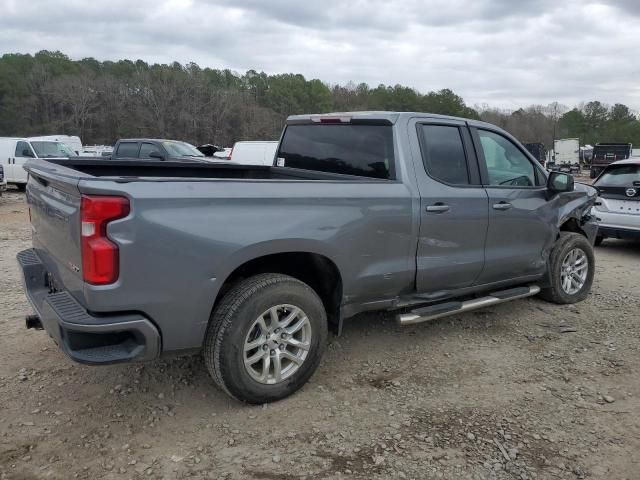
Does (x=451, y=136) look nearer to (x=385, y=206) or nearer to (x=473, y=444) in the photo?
(x=385, y=206)

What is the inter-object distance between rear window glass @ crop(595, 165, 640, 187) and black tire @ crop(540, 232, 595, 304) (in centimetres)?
339

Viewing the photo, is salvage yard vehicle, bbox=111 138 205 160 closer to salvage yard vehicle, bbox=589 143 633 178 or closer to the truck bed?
the truck bed

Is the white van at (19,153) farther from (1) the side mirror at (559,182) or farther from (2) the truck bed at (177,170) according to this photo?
(1) the side mirror at (559,182)

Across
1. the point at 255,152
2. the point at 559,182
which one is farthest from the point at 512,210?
the point at 255,152

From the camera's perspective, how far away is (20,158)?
17375mm

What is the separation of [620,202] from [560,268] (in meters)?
3.79

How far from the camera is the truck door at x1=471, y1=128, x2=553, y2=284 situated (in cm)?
454

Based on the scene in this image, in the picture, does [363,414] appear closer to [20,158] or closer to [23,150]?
[20,158]

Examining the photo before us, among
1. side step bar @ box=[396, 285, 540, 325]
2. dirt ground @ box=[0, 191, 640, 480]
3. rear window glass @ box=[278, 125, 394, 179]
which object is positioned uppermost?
rear window glass @ box=[278, 125, 394, 179]

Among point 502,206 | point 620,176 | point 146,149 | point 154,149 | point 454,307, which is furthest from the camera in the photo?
point 146,149

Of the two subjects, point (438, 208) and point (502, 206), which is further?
point (502, 206)

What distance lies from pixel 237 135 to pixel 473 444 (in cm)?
7081

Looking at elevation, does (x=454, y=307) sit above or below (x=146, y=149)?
below

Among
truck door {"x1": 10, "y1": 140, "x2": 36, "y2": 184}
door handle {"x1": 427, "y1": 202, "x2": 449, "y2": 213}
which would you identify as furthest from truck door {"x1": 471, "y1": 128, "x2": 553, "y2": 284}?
truck door {"x1": 10, "y1": 140, "x2": 36, "y2": 184}
